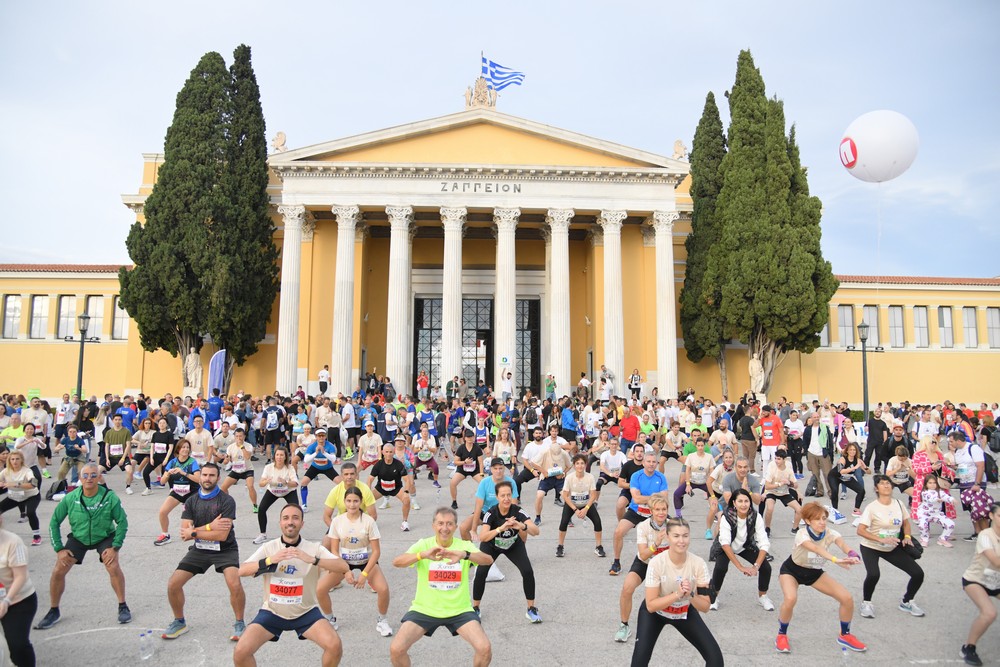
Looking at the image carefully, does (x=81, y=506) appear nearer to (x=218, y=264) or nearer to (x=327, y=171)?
(x=218, y=264)

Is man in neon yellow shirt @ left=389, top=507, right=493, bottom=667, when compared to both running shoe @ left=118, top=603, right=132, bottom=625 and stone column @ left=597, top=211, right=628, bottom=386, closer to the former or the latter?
running shoe @ left=118, top=603, right=132, bottom=625

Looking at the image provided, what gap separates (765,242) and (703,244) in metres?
2.84

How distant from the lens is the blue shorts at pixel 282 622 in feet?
17.4

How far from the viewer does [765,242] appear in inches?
1097

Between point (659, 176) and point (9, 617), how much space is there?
88.8ft

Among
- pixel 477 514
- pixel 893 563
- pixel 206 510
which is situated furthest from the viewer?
pixel 477 514

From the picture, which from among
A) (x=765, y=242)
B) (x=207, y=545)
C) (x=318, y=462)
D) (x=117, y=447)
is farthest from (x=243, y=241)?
(x=207, y=545)

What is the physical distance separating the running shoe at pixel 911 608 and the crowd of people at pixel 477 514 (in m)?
0.02

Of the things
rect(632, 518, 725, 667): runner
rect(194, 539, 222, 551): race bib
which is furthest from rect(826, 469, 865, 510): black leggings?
rect(194, 539, 222, 551): race bib

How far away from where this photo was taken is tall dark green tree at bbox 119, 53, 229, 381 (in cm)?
2612

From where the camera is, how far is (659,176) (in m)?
28.8

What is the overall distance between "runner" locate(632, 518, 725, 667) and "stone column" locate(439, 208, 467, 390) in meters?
21.8

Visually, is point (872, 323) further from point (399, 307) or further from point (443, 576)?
point (443, 576)

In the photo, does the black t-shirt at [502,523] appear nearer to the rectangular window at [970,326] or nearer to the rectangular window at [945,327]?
the rectangular window at [945,327]
